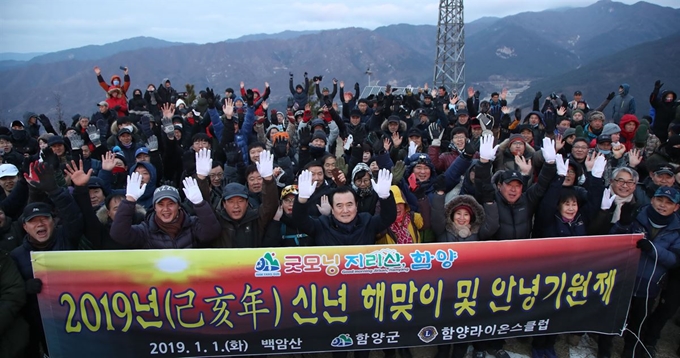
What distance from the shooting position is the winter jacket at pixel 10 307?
3422mm

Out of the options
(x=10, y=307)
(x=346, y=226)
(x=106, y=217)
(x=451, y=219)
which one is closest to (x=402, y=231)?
(x=451, y=219)

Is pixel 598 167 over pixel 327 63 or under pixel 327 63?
under

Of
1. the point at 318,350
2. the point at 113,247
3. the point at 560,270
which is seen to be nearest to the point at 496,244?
the point at 560,270

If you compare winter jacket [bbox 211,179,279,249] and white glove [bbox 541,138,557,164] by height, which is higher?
white glove [bbox 541,138,557,164]

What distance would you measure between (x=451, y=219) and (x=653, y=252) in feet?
6.69

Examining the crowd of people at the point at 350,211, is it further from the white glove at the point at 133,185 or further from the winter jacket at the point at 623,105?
the winter jacket at the point at 623,105

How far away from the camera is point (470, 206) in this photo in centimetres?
419

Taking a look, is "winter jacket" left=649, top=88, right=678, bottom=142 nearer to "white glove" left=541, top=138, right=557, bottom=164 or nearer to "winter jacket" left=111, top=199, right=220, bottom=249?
"white glove" left=541, top=138, right=557, bottom=164

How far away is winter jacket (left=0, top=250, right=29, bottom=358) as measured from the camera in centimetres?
342

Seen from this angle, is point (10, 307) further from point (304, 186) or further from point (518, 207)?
point (518, 207)

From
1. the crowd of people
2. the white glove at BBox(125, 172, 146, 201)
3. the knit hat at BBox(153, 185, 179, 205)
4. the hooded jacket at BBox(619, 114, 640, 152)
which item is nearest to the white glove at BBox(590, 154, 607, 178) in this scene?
the crowd of people

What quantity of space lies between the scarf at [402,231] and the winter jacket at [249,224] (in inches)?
52.7

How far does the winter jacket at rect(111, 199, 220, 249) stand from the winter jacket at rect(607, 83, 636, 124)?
36.2 ft

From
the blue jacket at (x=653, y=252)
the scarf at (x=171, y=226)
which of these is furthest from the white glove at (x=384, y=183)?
the blue jacket at (x=653, y=252)
